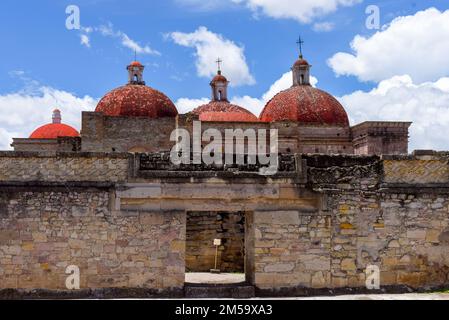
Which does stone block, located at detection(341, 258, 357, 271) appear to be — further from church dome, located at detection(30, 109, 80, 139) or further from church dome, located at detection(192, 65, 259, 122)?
church dome, located at detection(30, 109, 80, 139)

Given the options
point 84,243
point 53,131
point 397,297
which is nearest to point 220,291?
point 84,243

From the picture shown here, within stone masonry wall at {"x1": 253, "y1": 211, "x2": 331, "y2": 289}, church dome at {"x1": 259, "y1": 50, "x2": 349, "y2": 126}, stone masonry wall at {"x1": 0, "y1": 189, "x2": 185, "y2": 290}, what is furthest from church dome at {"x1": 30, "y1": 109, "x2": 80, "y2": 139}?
stone masonry wall at {"x1": 253, "y1": 211, "x2": 331, "y2": 289}

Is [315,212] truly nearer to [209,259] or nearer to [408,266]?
[408,266]

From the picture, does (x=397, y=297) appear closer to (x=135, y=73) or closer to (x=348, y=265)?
(x=348, y=265)

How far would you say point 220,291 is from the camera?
36.1 feet

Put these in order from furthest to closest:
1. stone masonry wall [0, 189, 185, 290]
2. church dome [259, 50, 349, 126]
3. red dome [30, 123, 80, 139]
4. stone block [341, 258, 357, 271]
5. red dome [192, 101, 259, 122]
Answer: red dome [30, 123, 80, 139] → church dome [259, 50, 349, 126] → red dome [192, 101, 259, 122] → stone block [341, 258, 357, 271] → stone masonry wall [0, 189, 185, 290]

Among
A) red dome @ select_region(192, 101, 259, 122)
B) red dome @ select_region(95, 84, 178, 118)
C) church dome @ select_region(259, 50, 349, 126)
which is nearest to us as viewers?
red dome @ select_region(95, 84, 178, 118)

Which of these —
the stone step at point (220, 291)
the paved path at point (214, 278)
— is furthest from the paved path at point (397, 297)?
the paved path at point (214, 278)

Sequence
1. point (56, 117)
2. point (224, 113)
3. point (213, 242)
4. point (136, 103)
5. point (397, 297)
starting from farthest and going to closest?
point (56, 117) → point (224, 113) → point (136, 103) → point (213, 242) → point (397, 297)

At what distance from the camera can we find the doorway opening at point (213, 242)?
1400 cm

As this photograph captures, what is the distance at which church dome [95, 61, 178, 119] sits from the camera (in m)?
30.2

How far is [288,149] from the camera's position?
97.7 feet

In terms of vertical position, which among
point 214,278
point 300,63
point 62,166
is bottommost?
point 214,278

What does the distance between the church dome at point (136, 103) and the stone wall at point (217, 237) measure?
1620 cm
